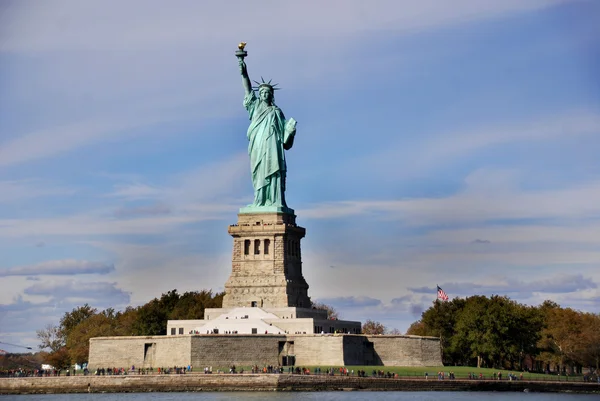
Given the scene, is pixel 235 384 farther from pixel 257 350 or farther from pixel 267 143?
pixel 267 143

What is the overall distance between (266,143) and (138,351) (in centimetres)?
1916

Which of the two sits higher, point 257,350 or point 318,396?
point 257,350

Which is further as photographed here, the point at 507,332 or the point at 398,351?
the point at 507,332

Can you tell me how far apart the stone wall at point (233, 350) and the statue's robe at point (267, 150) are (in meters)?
13.8

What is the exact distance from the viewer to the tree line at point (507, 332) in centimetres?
8794

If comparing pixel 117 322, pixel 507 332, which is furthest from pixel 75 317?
pixel 507 332

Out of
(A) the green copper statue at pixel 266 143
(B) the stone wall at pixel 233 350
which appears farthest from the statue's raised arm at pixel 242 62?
(B) the stone wall at pixel 233 350

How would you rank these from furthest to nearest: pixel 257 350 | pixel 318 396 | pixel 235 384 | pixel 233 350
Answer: pixel 257 350
pixel 233 350
pixel 235 384
pixel 318 396

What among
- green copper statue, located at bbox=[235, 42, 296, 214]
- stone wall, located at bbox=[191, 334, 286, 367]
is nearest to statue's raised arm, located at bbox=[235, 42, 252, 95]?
green copper statue, located at bbox=[235, 42, 296, 214]

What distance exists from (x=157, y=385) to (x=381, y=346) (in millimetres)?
17037

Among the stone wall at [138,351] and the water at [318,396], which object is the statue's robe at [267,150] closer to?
the stone wall at [138,351]

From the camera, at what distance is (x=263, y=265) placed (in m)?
82.8

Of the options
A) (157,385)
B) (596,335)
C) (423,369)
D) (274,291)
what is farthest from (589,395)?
(157,385)

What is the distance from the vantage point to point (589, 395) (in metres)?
73.2
